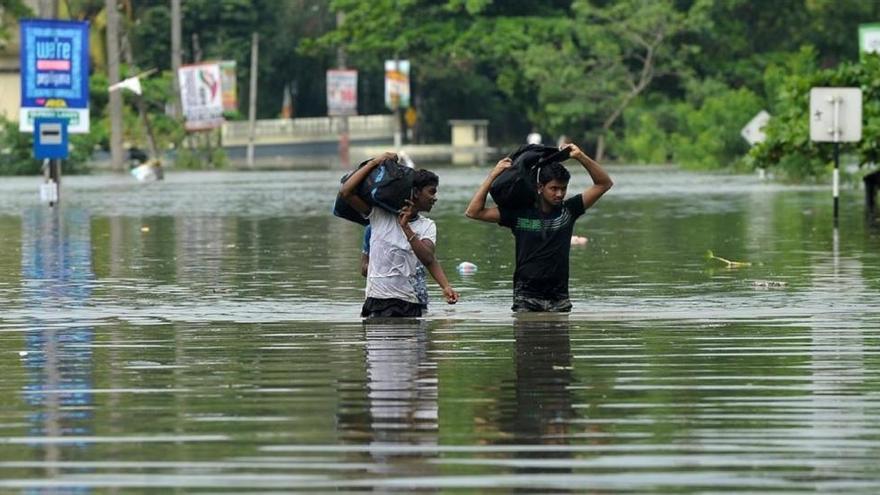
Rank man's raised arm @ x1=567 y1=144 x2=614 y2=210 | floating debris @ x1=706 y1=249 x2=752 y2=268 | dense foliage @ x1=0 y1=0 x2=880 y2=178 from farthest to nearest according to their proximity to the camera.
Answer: dense foliage @ x1=0 y1=0 x2=880 y2=178, floating debris @ x1=706 y1=249 x2=752 y2=268, man's raised arm @ x1=567 y1=144 x2=614 y2=210

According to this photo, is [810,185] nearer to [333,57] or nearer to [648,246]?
[648,246]

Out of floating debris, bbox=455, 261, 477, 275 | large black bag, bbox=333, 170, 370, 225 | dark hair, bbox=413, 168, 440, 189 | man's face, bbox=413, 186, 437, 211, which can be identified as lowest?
floating debris, bbox=455, 261, 477, 275

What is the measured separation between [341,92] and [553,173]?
82638mm

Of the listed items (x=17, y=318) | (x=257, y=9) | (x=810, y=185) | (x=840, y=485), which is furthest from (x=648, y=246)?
(x=257, y=9)

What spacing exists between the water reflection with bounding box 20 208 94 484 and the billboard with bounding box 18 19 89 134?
13308 millimetres

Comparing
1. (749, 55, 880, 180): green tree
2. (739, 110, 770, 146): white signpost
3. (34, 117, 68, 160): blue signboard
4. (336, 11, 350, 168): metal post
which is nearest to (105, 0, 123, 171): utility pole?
(336, 11, 350, 168): metal post

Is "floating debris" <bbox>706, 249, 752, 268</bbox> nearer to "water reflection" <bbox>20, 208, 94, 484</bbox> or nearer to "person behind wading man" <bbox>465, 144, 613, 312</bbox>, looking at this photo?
"water reflection" <bbox>20, 208, 94, 484</bbox>

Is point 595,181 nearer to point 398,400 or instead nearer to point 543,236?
point 543,236

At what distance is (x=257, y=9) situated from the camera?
360ft

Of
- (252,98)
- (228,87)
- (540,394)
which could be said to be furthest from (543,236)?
(252,98)

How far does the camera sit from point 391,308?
659 inches

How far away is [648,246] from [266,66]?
84270mm

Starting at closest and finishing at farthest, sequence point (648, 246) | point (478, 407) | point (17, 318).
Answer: point (478, 407), point (17, 318), point (648, 246)

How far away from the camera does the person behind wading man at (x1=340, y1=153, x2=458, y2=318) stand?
1602cm
